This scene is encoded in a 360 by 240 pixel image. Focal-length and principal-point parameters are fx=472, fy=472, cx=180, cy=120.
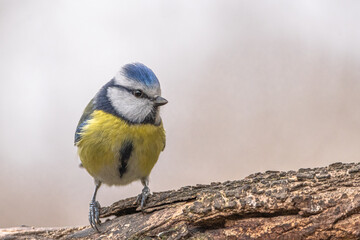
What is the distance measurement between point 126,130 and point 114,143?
68mm

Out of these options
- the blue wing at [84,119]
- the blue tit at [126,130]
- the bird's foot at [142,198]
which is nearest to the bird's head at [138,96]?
the blue tit at [126,130]

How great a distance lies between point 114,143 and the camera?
1812mm

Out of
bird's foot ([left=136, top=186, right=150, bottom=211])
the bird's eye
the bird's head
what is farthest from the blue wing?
bird's foot ([left=136, top=186, right=150, bottom=211])

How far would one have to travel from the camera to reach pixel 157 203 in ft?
5.33

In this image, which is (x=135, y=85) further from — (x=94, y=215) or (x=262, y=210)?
(x=262, y=210)

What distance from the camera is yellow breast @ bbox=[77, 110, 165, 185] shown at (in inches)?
71.8

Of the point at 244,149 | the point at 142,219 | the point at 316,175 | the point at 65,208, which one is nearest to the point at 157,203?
the point at 142,219

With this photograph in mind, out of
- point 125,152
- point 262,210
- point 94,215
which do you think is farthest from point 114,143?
point 262,210

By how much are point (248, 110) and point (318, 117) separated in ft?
1.13

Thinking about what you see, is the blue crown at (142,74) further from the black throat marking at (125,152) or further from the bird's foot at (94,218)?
the bird's foot at (94,218)

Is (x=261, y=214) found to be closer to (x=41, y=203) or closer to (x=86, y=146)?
(x=86, y=146)

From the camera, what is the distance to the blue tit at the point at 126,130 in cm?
183

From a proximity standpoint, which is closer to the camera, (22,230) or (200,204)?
(200,204)

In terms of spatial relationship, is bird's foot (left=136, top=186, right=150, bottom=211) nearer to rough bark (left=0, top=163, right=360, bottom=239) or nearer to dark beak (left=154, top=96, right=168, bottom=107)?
rough bark (left=0, top=163, right=360, bottom=239)
